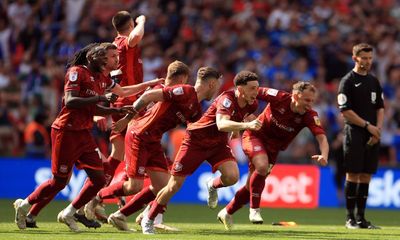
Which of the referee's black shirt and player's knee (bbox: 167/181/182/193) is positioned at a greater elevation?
the referee's black shirt

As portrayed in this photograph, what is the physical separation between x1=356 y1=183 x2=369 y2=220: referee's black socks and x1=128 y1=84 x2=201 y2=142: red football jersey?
10.3ft

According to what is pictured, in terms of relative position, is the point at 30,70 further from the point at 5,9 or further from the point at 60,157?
the point at 60,157

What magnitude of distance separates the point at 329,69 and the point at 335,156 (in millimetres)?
3650

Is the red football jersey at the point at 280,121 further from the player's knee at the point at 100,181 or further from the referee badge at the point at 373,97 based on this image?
the player's knee at the point at 100,181

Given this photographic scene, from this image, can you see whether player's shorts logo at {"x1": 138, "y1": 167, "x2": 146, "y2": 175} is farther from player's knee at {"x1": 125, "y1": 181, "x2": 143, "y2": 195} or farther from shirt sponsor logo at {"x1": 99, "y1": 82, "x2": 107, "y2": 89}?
shirt sponsor logo at {"x1": 99, "y1": 82, "x2": 107, "y2": 89}

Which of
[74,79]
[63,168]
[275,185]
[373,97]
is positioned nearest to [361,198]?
[373,97]

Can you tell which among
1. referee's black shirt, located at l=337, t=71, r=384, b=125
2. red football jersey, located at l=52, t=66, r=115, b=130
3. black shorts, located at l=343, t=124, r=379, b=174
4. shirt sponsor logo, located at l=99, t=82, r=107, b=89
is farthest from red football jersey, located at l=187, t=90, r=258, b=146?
black shorts, located at l=343, t=124, r=379, b=174

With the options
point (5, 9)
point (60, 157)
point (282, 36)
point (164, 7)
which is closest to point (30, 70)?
point (5, 9)

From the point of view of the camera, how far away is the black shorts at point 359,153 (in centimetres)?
1449

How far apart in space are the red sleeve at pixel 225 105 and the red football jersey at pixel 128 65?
1.58 m

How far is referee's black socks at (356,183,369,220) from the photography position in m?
14.5

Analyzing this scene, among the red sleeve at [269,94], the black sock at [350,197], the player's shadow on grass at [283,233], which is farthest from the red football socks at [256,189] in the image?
the black sock at [350,197]

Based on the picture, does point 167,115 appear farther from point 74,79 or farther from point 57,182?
point 57,182

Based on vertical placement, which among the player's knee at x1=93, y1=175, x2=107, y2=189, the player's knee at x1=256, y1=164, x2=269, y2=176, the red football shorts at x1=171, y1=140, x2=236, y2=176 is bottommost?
the player's knee at x1=93, y1=175, x2=107, y2=189
